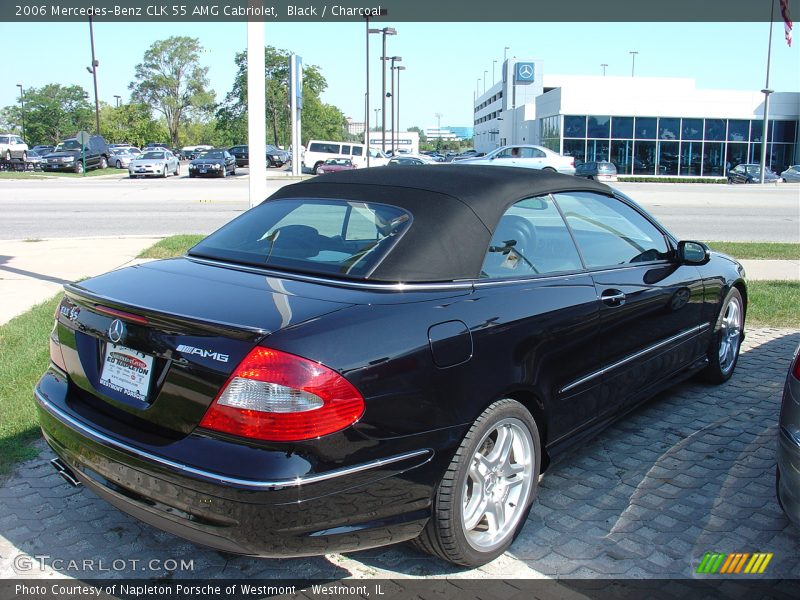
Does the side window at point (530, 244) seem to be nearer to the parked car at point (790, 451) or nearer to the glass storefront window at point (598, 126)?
the parked car at point (790, 451)

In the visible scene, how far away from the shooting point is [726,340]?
18.0 feet

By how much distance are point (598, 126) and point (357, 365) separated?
52932 millimetres

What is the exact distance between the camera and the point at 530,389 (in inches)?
126

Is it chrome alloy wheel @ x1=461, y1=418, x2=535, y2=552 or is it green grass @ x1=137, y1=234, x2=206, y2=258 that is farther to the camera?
green grass @ x1=137, y1=234, x2=206, y2=258

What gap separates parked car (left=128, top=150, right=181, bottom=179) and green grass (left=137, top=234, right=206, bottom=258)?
27785 mm

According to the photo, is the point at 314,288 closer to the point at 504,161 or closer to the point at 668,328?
the point at 668,328

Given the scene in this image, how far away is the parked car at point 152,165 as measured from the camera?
3756 centimetres

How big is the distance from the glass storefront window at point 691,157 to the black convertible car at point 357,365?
52032 millimetres

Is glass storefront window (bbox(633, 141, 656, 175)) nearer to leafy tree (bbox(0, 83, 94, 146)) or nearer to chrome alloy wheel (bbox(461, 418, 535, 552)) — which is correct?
chrome alloy wheel (bbox(461, 418, 535, 552))

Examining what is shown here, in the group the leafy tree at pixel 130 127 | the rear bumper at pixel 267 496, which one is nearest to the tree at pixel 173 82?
the leafy tree at pixel 130 127

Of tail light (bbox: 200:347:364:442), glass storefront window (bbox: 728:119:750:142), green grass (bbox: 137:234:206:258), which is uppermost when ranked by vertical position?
glass storefront window (bbox: 728:119:750:142)

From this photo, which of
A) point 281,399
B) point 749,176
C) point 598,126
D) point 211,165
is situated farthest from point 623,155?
point 281,399

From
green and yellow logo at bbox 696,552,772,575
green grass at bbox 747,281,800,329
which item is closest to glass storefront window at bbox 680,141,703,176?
green grass at bbox 747,281,800,329

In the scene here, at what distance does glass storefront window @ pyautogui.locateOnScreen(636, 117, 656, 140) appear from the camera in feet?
168
